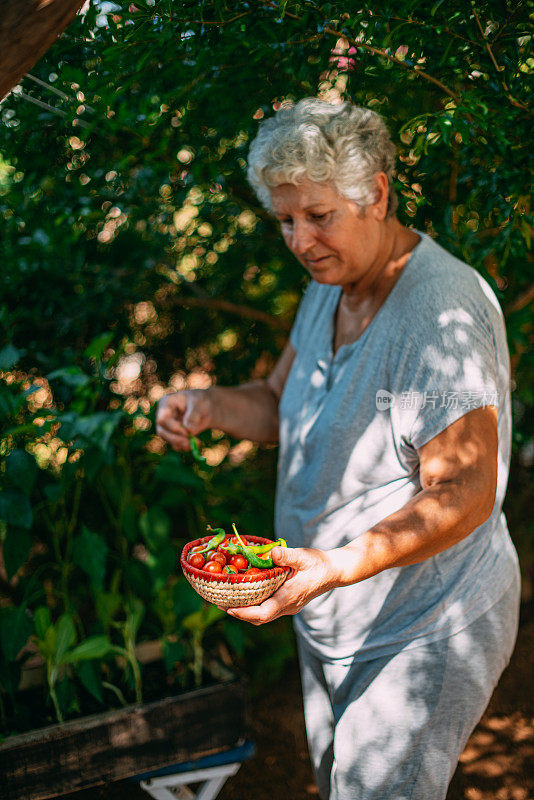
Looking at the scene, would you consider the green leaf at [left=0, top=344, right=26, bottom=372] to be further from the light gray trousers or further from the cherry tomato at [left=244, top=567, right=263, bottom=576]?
the light gray trousers

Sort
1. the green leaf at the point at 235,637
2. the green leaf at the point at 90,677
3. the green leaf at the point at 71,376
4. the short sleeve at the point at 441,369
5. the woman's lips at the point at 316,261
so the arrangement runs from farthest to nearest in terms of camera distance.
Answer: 1. the green leaf at the point at 235,637
2. the green leaf at the point at 90,677
3. the green leaf at the point at 71,376
4. the woman's lips at the point at 316,261
5. the short sleeve at the point at 441,369

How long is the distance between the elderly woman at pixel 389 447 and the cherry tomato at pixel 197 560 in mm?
233

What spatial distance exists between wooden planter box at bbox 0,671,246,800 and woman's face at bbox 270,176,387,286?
4.58 feet

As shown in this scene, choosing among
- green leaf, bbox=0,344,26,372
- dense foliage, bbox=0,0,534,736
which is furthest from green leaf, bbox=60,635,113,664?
green leaf, bbox=0,344,26,372

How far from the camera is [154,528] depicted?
6.86 feet

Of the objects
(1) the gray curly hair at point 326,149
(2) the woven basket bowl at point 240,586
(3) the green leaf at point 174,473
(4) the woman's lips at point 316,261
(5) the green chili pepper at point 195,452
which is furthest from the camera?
(3) the green leaf at point 174,473

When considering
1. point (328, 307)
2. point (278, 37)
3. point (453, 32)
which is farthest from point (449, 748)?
point (278, 37)

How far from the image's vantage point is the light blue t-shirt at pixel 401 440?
133 centimetres

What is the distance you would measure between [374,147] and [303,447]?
2.35 ft

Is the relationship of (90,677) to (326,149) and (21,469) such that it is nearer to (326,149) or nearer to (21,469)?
(21,469)

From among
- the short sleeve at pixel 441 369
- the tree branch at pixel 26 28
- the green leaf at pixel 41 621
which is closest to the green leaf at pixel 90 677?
the green leaf at pixel 41 621

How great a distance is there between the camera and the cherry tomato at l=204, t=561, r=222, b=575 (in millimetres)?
1167

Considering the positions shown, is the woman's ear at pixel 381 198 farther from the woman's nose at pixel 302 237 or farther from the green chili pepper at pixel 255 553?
the green chili pepper at pixel 255 553

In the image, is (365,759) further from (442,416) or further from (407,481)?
(442,416)
